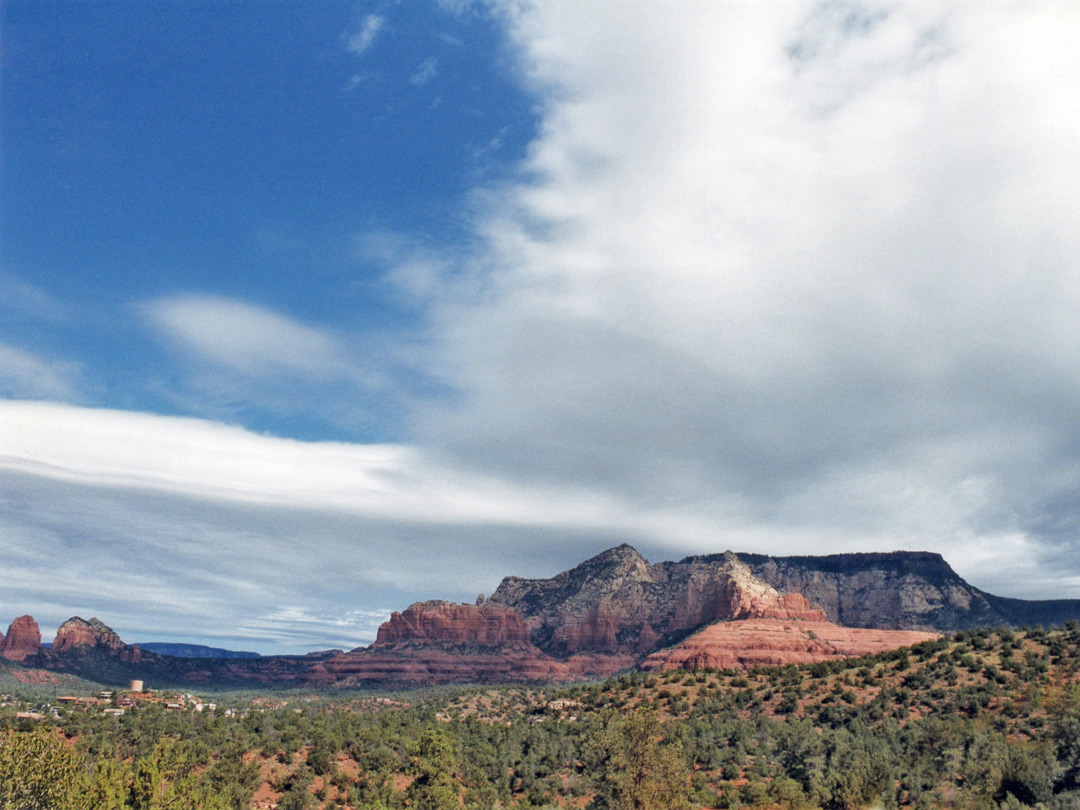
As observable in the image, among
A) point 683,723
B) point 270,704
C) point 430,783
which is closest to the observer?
point 430,783

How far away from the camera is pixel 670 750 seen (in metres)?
41.6

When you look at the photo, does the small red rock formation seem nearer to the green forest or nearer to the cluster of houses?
the green forest

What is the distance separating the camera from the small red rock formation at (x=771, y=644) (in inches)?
6201

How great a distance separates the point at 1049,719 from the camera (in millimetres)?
50344

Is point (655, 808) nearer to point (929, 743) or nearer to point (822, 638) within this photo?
point (929, 743)

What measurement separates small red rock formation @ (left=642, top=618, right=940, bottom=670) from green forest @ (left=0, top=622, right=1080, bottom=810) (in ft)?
246

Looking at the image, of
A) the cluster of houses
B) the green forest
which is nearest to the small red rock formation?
the green forest

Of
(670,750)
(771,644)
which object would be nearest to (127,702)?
(670,750)

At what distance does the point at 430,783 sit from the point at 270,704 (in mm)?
102726

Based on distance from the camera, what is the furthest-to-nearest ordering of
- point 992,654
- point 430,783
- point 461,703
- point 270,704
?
1. point 270,704
2. point 461,703
3. point 992,654
4. point 430,783

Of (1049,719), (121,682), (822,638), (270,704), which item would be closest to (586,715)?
(1049,719)

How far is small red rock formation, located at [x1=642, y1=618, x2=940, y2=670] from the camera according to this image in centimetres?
15750

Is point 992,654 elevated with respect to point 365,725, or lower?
elevated

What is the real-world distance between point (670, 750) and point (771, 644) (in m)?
135
